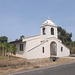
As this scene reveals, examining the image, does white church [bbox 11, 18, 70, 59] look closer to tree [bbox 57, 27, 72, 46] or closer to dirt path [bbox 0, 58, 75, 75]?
dirt path [bbox 0, 58, 75, 75]

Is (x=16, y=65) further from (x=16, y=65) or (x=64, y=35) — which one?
(x=64, y=35)

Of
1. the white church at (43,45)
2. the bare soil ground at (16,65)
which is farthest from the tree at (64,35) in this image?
the bare soil ground at (16,65)

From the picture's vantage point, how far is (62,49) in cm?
2320

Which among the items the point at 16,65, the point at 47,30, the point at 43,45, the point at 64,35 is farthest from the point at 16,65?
the point at 64,35

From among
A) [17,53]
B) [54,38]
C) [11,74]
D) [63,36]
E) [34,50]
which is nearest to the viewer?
[11,74]

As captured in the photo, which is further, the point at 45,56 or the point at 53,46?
the point at 53,46

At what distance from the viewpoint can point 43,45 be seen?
20297mm

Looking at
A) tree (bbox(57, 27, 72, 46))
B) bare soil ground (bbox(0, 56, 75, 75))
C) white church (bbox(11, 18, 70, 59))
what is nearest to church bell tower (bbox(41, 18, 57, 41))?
white church (bbox(11, 18, 70, 59))

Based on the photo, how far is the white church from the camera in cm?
1968

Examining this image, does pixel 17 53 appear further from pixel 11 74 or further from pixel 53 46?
pixel 11 74

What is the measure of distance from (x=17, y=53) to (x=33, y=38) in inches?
194

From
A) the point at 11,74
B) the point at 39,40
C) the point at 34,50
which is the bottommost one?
the point at 11,74

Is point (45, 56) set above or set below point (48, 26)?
below

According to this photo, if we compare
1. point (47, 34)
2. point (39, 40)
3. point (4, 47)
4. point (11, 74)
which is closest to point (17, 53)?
point (4, 47)
